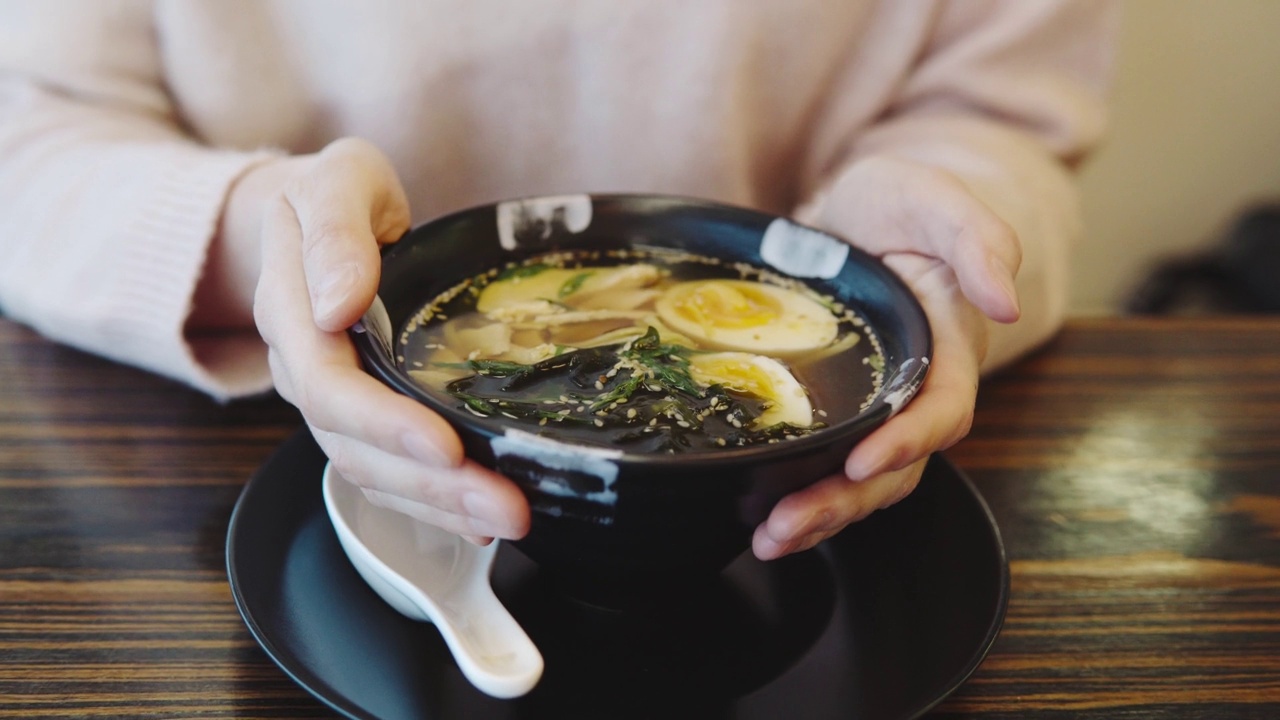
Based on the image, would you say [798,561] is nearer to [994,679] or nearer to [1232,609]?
[994,679]

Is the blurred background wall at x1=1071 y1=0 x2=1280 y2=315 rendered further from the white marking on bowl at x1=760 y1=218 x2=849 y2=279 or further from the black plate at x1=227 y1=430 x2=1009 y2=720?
the black plate at x1=227 y1=430 x2=1009 y2=720

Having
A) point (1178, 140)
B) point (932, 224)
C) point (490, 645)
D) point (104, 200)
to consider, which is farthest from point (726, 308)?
point (1178, 140)

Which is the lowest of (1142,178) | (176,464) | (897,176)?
(1142,178)

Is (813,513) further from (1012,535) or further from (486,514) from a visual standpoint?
(1012,535)

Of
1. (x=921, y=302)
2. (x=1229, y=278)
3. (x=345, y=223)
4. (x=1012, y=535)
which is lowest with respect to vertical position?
(x=1229, y=278)

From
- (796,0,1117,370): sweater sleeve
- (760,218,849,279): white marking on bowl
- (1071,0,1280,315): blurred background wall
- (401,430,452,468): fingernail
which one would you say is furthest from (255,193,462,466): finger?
(1071,0,1280,315): blurred background wall

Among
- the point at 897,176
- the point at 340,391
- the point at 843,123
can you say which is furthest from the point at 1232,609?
the point at 843,123
